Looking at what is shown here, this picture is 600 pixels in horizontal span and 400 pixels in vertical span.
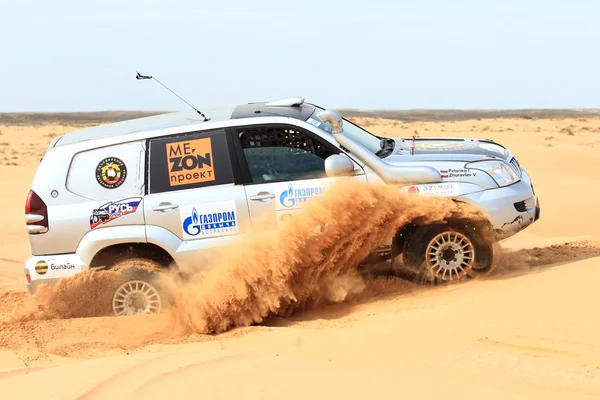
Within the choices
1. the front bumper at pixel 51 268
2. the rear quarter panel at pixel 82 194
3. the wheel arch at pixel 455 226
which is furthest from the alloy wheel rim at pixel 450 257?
the front bumper at pixel 51 268

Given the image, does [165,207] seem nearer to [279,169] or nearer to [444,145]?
[279,169]

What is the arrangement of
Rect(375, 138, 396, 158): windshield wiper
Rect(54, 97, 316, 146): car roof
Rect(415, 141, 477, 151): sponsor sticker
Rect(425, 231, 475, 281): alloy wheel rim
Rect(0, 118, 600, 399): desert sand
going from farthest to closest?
Rect(415, 141, 477, 151): sponsor sticker, Rect(375, 138, 396, 158): windshield wiper, Rect(54, 97, 316, 146): car roof, Rect(425, 231, 475, 281): alloy wheel rim, Rect(0, 118, 600, 399): desert sand

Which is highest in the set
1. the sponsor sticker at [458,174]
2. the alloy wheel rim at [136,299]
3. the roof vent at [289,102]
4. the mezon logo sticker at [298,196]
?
the roof vent at [289,102]

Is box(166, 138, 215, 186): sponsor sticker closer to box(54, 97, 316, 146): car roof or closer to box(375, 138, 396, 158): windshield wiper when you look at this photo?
box(54, 97, 316, 146): car roof

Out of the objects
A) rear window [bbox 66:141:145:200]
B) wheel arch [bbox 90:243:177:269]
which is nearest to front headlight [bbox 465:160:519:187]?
wheel arch [bbox 90:243:177:269]

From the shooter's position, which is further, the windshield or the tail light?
the windshield

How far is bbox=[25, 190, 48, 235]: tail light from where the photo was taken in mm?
7121

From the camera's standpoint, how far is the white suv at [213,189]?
7.04 meters

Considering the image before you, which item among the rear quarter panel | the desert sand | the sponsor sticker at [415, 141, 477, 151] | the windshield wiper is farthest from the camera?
the sponsor sticker at [415, 141, 477, 151]

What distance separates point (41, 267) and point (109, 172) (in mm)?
1072

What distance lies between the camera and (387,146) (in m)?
7.89

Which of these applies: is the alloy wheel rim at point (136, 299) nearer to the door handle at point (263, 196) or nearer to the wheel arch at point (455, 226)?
the door handle at point (263, 196)

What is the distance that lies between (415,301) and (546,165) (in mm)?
13326

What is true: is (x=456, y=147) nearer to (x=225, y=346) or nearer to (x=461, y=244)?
(x=461, y=244)
